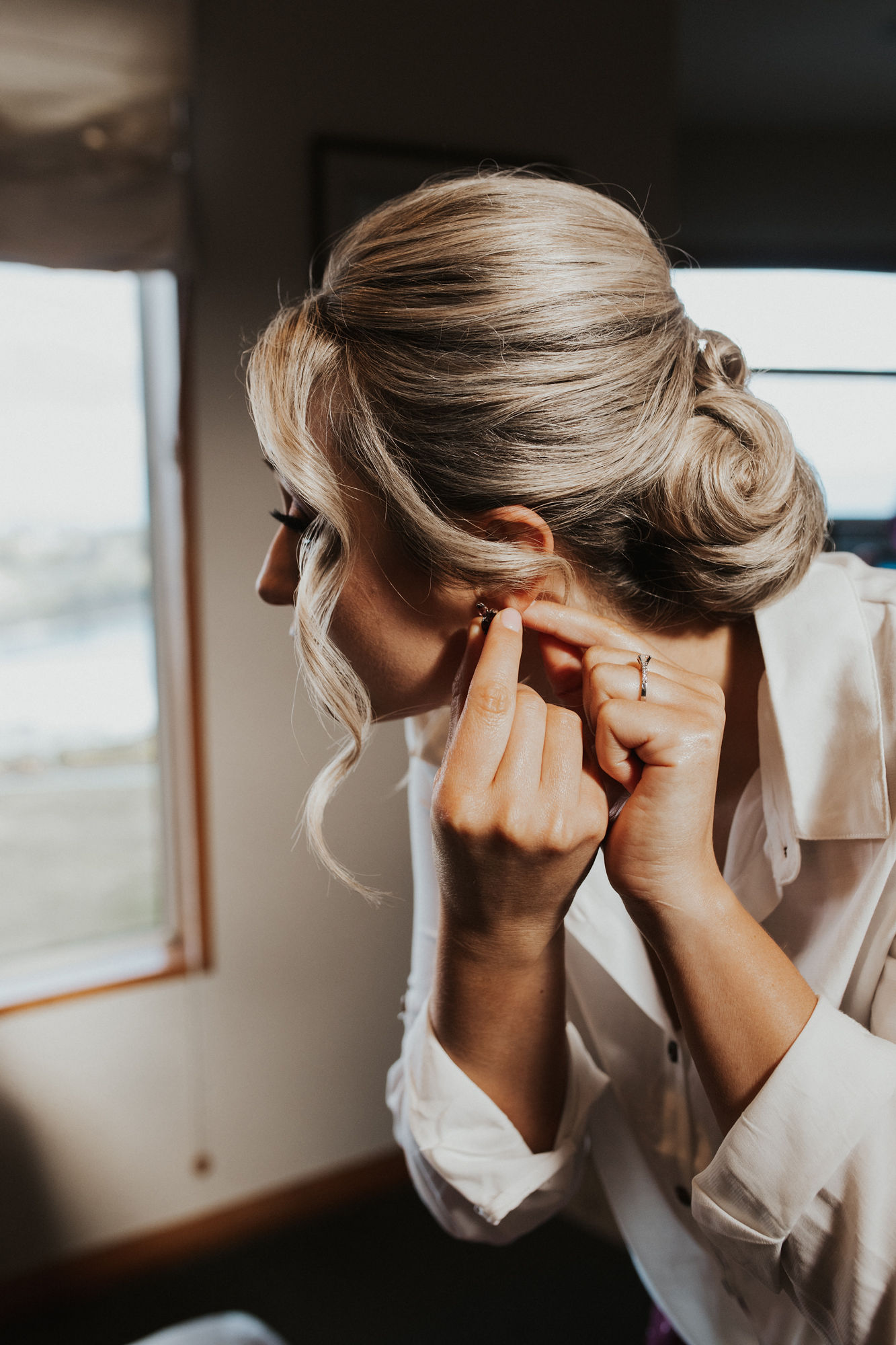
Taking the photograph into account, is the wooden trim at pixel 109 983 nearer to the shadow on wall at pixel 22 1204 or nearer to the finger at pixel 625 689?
the shadow on wall at pixel 22 1204

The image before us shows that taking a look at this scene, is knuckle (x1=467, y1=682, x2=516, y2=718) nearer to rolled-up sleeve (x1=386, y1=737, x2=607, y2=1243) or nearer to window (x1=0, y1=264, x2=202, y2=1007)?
rolled-up sleeve (x1=386, y1=737, x2=607, y2=1243)

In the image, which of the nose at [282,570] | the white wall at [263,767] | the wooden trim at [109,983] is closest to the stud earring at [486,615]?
the nose at [282,570]

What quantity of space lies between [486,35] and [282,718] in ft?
5.21

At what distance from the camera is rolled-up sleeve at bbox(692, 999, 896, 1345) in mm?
602

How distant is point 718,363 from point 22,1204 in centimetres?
208

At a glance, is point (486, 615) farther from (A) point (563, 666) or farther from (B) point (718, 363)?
(B) point (718, 363)

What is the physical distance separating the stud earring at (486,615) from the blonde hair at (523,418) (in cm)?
3

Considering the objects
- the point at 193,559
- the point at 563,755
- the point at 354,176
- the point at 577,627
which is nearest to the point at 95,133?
the point at 354,176

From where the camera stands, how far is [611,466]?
76 centimetres

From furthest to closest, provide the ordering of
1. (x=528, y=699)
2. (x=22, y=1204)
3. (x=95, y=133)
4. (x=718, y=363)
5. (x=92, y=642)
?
(x=92, y=642) < (x=22, y=1204) < (x=95, y=133) < (x=718, y=363) < (x=528, y=699)

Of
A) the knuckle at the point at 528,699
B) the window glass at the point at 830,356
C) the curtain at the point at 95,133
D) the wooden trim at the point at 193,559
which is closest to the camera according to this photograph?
the knuckle at the point at 528,699

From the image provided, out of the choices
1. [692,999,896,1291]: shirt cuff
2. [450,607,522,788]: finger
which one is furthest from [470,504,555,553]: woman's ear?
[692,999,896,1291]: shirt cuff

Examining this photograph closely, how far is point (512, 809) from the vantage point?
0.66 meters

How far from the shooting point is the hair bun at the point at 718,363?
826 millimetres
